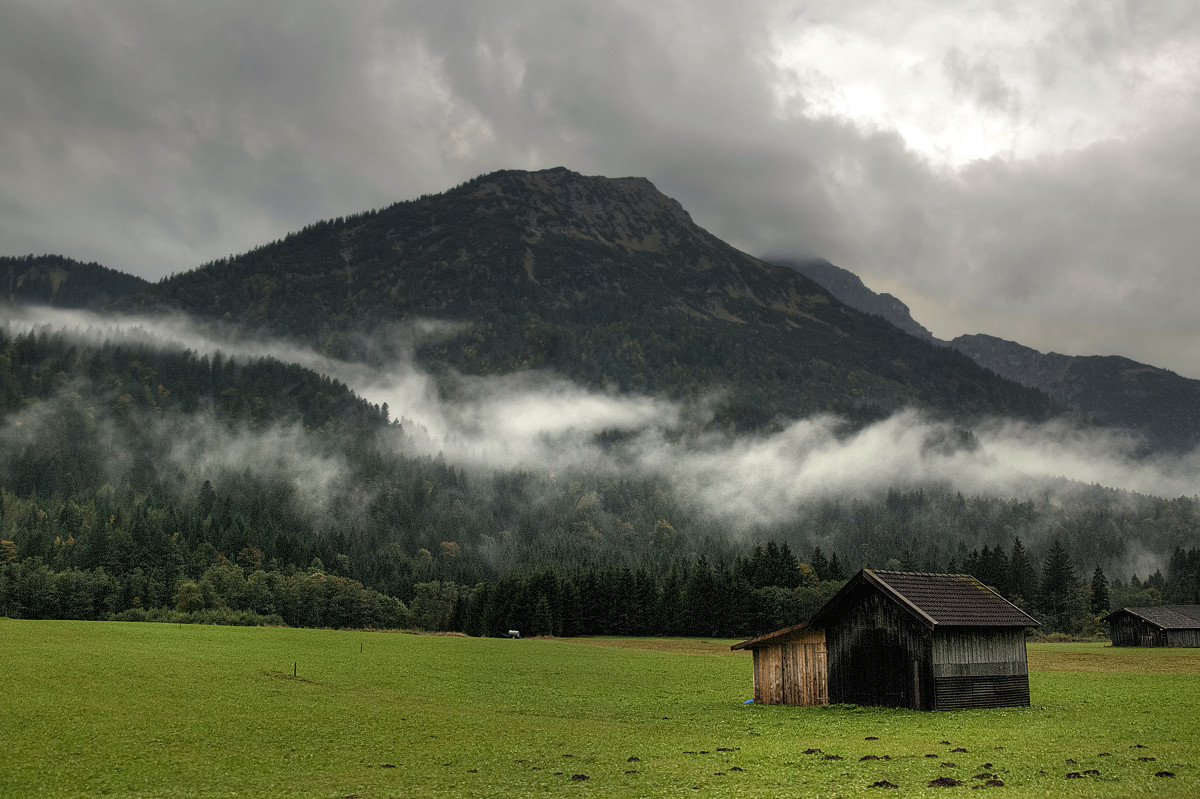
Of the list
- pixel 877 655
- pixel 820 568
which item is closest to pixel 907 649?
pixel 877 655

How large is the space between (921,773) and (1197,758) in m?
9.76

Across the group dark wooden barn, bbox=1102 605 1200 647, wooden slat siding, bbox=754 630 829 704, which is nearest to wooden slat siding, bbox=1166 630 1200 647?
dark wooden barn, bbox=1102 605 1200 647

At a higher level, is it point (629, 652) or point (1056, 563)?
point (1056, 563)

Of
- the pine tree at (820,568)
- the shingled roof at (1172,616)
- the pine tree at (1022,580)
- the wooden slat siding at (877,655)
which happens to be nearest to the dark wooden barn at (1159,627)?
the shingled roof at (1172,616)

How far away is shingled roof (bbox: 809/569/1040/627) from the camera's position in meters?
46.6

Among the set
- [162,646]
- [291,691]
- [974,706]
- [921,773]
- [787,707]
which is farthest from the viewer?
[162,646]

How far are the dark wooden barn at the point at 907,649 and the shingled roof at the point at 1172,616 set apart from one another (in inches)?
3253

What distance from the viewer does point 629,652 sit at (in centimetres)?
11038

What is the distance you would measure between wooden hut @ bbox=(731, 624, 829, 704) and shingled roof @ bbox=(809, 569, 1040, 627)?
1673mm

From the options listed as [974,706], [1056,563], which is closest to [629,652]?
[974,706]

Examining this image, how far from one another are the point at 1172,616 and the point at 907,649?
9330 centimetres

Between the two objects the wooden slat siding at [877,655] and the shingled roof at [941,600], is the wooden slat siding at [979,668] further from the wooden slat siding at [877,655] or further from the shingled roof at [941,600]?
the wooden slat siding at [877,655]

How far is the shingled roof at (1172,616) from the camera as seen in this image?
113 meters

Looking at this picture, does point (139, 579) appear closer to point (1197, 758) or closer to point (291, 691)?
point (291, 691)
